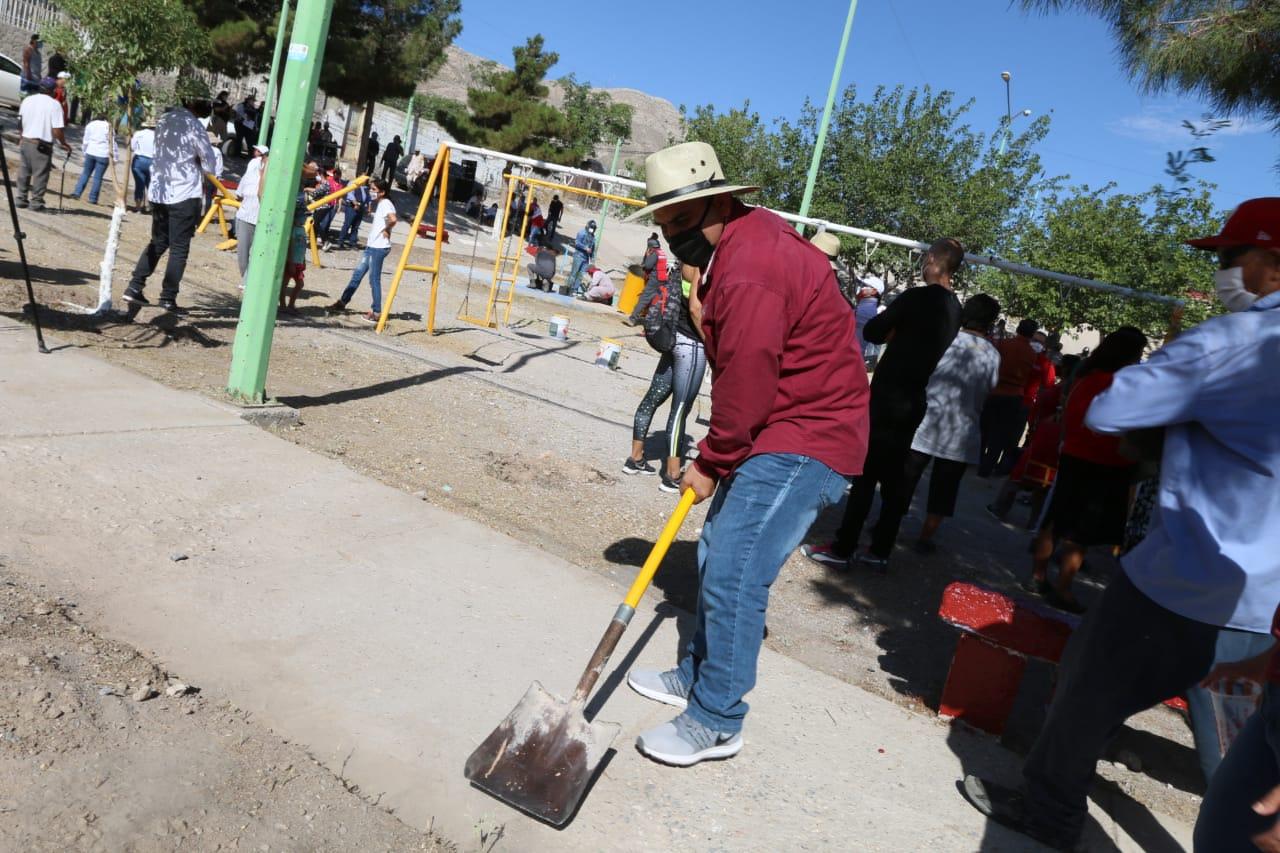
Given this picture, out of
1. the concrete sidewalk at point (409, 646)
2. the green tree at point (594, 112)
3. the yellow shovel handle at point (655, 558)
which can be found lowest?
the concrete sidewalk at point (409, 646)

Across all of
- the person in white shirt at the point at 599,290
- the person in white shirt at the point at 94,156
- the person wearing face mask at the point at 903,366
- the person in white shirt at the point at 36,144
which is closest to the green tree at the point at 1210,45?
the person wearing face mask at the point at 903,366

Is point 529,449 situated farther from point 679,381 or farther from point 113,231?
point 113,231

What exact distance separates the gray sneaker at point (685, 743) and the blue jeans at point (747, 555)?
4 cm

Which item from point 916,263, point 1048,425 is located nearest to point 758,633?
point 1048,425

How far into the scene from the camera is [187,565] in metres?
3.85

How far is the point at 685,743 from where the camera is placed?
3199 mm

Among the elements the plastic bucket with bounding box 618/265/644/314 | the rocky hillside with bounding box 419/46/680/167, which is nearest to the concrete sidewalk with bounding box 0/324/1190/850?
the plastic bucket with bounding box 618/265/644/314

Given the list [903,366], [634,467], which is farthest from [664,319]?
[903,366]

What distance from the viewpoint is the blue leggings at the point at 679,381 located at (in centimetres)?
685

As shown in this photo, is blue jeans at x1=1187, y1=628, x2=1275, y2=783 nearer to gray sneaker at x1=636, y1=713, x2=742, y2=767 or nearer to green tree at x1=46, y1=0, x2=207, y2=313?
gray sneaker at x1=636, y1=713, x2=742, y2=767

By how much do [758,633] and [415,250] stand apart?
21.2 meters

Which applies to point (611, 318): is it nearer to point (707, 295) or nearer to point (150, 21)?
point (150, 21)

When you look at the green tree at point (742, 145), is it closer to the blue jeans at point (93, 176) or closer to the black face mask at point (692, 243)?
the blue jeans at point (93, 176)

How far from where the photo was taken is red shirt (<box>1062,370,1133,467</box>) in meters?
5.33
